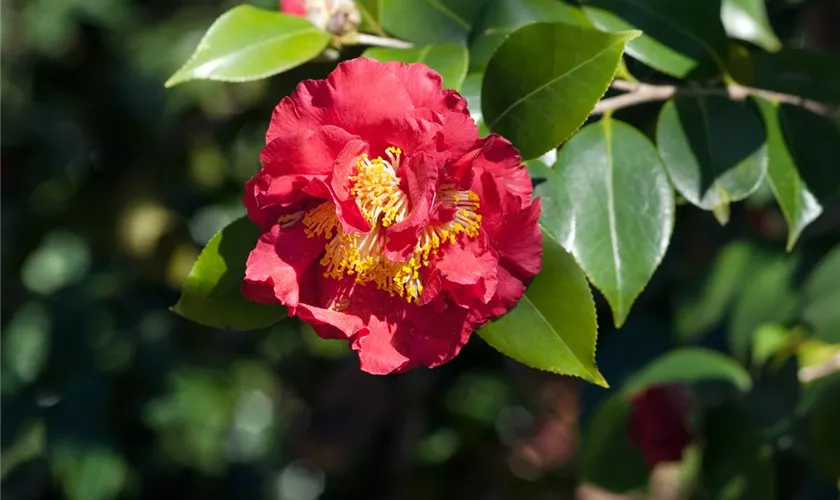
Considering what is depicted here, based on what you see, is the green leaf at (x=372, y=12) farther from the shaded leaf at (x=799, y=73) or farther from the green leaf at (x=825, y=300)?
the green leaf at (x=825, y=300)

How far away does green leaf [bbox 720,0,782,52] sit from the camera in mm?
1238

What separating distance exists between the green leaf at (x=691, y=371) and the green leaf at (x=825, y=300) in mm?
123

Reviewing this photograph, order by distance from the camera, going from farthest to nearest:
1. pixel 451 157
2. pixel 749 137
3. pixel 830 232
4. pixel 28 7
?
1. pixel 28 7
2. pixel 830 232
3. pixel 749 137
4. pixel 451 157

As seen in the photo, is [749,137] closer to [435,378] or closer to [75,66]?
[435,378]

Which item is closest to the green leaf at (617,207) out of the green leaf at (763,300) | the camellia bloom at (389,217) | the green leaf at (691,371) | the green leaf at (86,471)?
the camellia bloom at (389,217)

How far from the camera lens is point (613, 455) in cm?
136

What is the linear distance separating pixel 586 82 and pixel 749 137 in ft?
0.83

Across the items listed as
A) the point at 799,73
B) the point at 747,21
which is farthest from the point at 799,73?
the point at 747,21

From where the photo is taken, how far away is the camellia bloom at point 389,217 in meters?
0.69

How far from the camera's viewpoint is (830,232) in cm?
149

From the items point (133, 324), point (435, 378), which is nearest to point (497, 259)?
point (133, 324)

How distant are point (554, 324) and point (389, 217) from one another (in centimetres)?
16

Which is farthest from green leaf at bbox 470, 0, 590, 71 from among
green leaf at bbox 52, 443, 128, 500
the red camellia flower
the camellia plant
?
green leaf at bbox 52, 443, 128, 500

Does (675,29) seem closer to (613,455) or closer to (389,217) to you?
(389,217)
